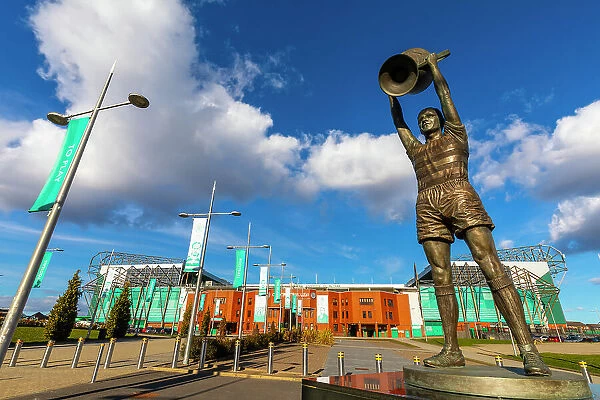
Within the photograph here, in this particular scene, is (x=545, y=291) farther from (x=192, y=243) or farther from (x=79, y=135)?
(x=79, y=135)

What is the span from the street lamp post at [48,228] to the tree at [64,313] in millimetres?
21739

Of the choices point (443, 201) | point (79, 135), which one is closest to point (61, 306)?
point (79, 135)

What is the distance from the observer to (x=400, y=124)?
5.96 metres

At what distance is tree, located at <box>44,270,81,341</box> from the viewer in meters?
24.5

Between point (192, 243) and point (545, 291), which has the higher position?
point (545, 291)

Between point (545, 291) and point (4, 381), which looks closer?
point (4, 381)

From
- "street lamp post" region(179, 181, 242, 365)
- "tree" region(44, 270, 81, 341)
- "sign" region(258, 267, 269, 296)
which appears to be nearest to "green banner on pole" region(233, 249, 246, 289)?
"sign" region(258, 267, 269, 296)

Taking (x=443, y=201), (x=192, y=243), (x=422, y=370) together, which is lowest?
(x=422, y=370)

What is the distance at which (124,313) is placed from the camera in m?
33.0

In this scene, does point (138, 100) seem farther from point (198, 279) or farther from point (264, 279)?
point (264, 279)

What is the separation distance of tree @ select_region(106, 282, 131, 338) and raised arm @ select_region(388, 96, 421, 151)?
34073 millimetres

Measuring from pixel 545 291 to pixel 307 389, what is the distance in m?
69.7

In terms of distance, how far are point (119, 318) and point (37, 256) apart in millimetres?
30797

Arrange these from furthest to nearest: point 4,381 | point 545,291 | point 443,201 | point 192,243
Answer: point 545,291 → point 192,243 → point 4,381 → point 443,201
